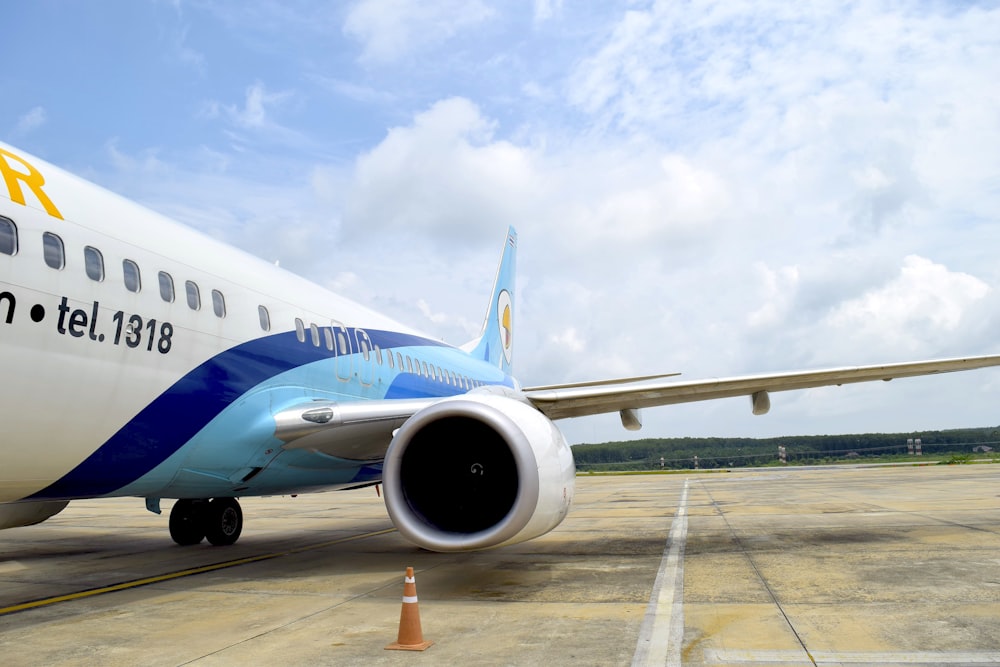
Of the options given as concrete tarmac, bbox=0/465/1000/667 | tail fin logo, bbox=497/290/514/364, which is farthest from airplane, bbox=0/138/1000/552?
tail fin logo, bbox=497/290/514/364

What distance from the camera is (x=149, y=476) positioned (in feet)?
19.9

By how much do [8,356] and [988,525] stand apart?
431 inches

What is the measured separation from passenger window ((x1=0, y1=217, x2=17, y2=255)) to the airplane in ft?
0.04

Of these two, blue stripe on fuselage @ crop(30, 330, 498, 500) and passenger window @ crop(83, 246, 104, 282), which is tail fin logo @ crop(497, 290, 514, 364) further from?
passenger window @ crop(83, 246, 104, 282)

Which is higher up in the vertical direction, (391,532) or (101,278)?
(101,278)

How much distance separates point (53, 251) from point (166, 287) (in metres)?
1.07

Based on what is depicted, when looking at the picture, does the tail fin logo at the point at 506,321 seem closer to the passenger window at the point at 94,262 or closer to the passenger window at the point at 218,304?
the passenger window at the point at 218,304

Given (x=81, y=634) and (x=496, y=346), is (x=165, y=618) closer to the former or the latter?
(x=81, y=634)

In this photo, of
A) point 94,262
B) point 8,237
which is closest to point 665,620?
point 94,262

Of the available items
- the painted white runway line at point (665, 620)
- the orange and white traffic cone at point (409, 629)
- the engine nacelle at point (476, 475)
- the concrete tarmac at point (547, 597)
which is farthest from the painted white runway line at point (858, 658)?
the engine nacelle at point (476, 475)

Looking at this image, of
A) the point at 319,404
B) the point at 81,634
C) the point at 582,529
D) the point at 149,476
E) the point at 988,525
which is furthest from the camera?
the point at 582,529

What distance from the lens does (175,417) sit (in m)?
6.02

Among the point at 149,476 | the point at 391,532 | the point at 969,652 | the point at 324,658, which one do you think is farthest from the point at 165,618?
the point at 391,532

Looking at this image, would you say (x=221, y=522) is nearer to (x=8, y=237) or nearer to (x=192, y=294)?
(x=192, y=294)
